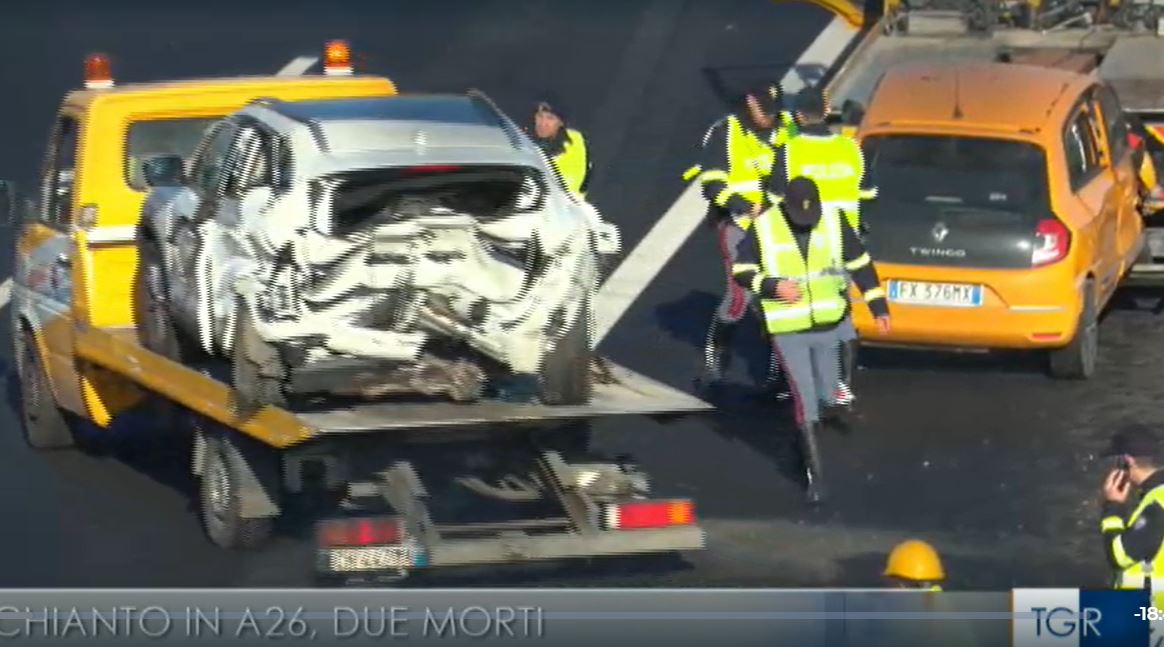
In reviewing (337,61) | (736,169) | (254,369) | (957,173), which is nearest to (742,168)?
(736,169)

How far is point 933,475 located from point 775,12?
1471 centimetres

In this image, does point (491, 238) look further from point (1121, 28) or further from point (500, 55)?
point (500, 55)

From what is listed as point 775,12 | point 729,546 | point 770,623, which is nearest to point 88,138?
point 729,546

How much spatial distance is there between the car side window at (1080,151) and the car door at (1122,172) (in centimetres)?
28

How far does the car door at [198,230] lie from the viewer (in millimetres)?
12375

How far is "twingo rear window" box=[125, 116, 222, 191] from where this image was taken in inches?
552

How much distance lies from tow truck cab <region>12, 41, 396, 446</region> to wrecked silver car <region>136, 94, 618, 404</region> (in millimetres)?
2044

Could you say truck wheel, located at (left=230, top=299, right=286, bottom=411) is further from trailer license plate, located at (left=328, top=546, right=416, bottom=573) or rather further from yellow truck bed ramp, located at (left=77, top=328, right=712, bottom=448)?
trailer license plate, located at (left=328, top=546, right=416, bottom=573)

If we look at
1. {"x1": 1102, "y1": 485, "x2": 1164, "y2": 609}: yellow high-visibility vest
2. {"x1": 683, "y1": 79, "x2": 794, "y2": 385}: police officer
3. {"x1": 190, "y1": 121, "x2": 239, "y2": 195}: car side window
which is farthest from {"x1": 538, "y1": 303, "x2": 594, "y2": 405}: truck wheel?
{"x1": 683, "y1": 79, "x2": 794, "y2": 385}: police officer

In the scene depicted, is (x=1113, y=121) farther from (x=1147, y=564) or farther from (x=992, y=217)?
(x=1147, y=564)

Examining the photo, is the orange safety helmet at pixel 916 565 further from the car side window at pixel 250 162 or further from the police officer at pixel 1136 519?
the car side window at pixel 250 162

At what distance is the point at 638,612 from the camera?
945 centimetres

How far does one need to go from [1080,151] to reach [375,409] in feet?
21.1

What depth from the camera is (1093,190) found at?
16.0m
